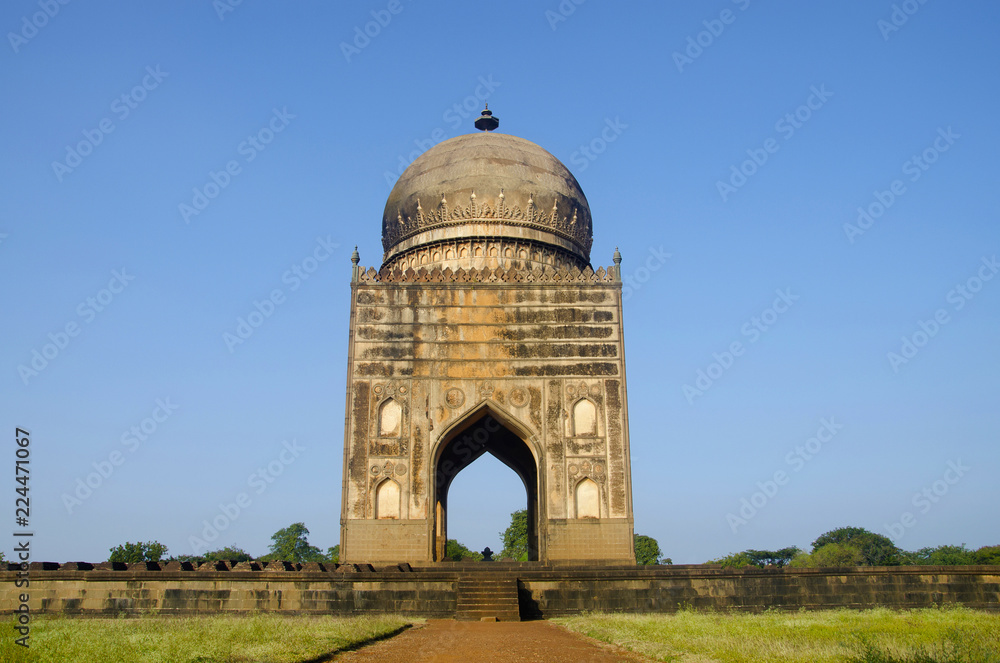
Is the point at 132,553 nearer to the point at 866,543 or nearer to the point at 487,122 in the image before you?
the point at 487,122

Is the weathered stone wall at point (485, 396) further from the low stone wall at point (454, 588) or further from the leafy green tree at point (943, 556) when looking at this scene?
the leafy green tree at point (943, 556)

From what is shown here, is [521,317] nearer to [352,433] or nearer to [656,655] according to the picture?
[352,433]

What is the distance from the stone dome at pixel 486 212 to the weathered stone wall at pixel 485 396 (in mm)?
2071

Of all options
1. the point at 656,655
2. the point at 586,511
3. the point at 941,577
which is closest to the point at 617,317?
the point at 586,511

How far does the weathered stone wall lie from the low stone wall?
127 inches

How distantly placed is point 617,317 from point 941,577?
26.8ft

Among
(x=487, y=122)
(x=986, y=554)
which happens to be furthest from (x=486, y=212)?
(x=986, y=554)

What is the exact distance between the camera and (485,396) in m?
17.8

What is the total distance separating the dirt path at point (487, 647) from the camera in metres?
7.70

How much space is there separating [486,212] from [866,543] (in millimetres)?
44788

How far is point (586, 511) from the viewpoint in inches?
678

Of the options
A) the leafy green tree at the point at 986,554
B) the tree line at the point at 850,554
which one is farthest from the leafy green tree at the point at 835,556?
the leafy green tree at the point at 986,554

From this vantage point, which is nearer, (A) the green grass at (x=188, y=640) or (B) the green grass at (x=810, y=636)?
(A) the green grass at (x=188, y=640)

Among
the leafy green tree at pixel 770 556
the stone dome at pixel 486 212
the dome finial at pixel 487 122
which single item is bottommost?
the leafy green tree at pixel 770 556
